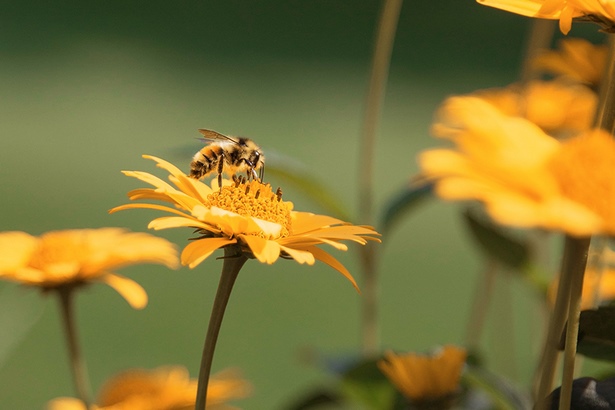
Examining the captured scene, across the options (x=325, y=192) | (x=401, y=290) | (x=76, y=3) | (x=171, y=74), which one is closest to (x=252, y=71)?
(x=171, y=74)

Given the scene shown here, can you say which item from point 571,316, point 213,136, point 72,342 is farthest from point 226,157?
point 571,316

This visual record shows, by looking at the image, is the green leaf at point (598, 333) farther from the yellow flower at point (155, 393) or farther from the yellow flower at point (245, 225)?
the yellow flower at point (155, 393)

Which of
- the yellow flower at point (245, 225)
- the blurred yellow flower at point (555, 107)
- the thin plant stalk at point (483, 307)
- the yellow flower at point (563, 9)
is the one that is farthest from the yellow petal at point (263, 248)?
the blurred yellow flower at point (555, 107)

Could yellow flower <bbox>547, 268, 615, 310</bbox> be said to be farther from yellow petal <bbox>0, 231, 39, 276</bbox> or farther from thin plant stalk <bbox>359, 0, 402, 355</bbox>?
yellow petal <bbox>0, 231, 39, 276</bbox>

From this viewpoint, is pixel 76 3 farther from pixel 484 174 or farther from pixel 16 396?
pixel 484 174

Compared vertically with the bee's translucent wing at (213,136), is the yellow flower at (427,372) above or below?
below
